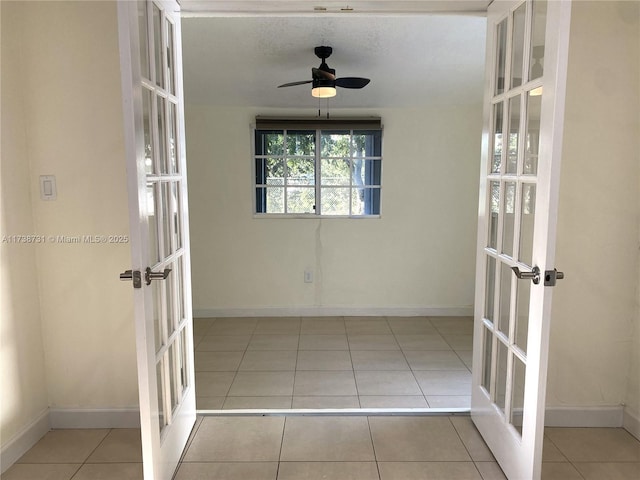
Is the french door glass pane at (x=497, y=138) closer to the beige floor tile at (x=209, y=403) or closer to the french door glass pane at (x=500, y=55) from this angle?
the french door glass pane at (x=500, y=55)

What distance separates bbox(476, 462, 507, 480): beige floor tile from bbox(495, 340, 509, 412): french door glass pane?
0.25m

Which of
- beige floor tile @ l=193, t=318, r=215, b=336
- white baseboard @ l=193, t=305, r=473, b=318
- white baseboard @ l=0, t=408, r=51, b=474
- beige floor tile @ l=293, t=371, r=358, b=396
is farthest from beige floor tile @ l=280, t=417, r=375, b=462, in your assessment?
white baseboard @ l=193, t=305, r=473, b=318

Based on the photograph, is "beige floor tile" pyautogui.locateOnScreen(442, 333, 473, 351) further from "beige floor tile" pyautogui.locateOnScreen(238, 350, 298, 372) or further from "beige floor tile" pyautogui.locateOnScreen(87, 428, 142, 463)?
"beige floor tile" pyautogui.locateOnScreen(87, 428, 142, 463)

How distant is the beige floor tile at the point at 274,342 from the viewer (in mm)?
3533

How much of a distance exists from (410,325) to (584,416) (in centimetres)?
187

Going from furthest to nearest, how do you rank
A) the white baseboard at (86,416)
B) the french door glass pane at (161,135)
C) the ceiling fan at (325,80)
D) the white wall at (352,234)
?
the white wall at (352,234), the ceiling fan at (325,80), the white baseboard at (86,416), the french door glass pane at (161,135)

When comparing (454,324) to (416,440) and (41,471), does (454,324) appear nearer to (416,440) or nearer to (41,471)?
(416,440)

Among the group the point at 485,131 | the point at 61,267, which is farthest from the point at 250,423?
the point at 485,131

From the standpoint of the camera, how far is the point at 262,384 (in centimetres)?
285

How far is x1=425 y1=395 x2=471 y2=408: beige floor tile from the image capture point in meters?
2.56

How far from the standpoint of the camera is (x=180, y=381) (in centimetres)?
208

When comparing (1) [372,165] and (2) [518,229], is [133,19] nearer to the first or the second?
(2) [518,229]

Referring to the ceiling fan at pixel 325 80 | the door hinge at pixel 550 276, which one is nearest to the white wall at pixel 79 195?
the ceiling fan at pixel 325 80

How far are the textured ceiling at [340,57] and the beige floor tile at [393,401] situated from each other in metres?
2.05
